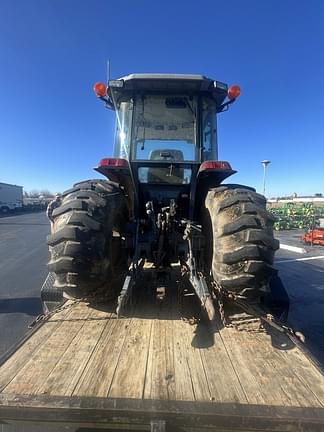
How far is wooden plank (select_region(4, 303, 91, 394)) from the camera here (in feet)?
5.87

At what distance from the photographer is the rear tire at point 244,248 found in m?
2.46

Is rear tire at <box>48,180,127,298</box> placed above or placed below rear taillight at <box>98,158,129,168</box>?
below

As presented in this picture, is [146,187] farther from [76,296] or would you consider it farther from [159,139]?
[76,296]

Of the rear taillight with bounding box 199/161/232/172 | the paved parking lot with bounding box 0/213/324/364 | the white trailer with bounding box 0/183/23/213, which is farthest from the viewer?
the white trailer with bounding box 0/183/23/213

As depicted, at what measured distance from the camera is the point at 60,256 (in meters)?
2.52

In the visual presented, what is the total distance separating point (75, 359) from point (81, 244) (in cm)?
87

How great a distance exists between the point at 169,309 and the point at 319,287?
488 centimetres

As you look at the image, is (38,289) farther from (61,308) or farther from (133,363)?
(133,363)

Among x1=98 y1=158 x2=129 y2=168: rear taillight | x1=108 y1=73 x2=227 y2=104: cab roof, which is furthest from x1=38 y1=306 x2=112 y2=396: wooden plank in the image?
x1=108 y1=73 x2=227 y2=104: cab roof

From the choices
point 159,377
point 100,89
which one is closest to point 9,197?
point 100,89

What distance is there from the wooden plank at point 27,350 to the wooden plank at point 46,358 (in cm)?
3

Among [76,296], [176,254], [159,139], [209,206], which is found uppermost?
[159,139]

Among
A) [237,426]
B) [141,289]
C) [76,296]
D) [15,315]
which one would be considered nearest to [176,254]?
[141,289]

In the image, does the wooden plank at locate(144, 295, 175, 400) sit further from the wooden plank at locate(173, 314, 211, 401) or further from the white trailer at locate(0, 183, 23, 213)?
the white trailer at locate(0, 183, 23, 213)
